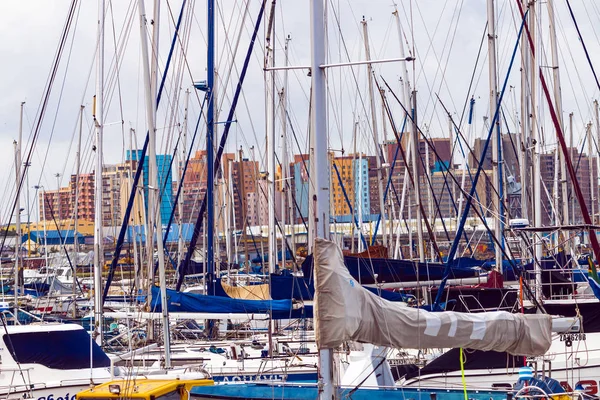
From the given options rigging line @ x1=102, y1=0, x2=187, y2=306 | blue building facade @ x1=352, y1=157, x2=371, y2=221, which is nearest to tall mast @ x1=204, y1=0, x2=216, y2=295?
rigging line @ x1=102, y1=0, x2=187, y2=306

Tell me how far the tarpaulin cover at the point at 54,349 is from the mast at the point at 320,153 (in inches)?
321

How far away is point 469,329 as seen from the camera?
12.1 meters

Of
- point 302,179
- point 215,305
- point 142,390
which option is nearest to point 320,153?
point 142,390

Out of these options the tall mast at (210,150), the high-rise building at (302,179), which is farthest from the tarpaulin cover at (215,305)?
the high-rise building at (302,179)

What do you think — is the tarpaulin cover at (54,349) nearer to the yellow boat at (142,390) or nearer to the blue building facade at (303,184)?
the yellow boat at (142,390)

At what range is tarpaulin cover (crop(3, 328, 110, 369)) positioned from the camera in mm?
18625

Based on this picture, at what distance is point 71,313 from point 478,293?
793 inches

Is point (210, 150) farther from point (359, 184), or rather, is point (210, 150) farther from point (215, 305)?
point (359, 184)

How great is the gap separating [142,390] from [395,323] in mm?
4254

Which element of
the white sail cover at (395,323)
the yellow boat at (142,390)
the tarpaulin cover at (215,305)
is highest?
the white sail cover at (395,323)

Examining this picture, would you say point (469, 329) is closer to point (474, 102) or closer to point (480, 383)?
point (480, 383)

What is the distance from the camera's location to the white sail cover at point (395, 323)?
11.2m

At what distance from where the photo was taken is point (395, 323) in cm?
1164

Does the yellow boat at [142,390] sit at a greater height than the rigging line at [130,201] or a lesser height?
lesser
